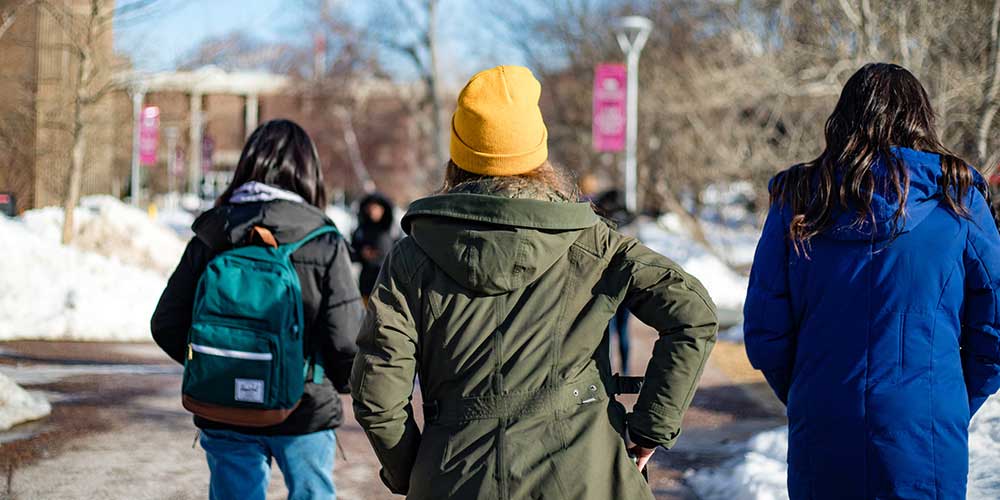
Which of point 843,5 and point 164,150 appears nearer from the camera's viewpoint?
point 843,5

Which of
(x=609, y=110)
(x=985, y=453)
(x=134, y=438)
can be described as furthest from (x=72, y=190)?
(x=985, y=453)

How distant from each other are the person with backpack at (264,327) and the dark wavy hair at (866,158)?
1519 mm

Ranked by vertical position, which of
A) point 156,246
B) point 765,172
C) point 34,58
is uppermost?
point 34,58

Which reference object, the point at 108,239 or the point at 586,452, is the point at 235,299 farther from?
the point at 108,239

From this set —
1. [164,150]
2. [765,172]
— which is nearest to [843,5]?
[765,172]

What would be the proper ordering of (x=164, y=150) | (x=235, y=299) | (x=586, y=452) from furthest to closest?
(x=164, y=150)
(x=235, y=299)
(x=586, y=452)

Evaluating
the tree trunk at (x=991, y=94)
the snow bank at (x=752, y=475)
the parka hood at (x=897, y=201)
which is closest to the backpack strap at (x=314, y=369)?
the parka hood at (x=897, y=201)

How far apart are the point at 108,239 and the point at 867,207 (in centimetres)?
1689

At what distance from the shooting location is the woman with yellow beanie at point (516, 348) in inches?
93.4

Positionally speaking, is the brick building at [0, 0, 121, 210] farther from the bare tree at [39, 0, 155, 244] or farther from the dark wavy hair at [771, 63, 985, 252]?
the dark wavy hair at [771, 63, 985, 252]

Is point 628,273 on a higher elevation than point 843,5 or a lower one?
lower

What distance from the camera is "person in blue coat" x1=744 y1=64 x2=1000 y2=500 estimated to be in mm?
2896

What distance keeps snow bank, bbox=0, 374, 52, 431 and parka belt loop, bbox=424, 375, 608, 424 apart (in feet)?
17.8

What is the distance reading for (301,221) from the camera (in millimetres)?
3613
